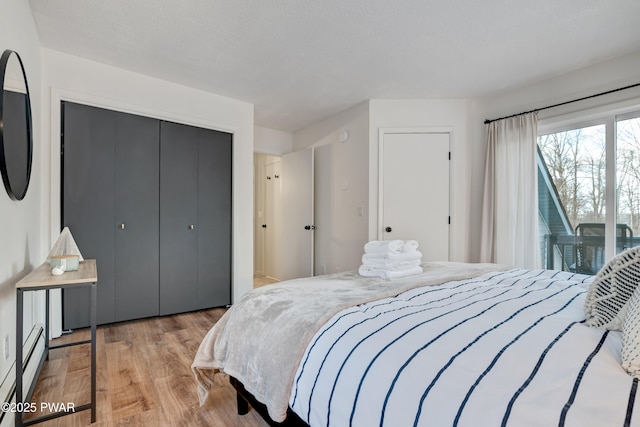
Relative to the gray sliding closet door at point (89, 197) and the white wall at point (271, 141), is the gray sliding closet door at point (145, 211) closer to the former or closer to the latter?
the gray sliding closet door at point (89, 197)

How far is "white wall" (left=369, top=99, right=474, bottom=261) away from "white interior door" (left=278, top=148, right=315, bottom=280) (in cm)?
103

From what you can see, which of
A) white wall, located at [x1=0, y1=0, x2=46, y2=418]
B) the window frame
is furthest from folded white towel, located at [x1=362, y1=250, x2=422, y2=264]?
the window frame

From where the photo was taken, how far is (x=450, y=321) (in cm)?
100

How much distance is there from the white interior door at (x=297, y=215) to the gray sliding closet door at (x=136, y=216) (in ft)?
6.31

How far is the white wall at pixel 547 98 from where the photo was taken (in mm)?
2623

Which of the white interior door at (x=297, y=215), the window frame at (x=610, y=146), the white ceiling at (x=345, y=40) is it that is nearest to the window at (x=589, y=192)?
the window frame at (x=610, y=146)

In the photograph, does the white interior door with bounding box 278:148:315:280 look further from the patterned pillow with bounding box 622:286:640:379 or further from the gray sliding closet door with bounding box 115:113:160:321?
the patterned pillow with bounding box 622:286:640:379

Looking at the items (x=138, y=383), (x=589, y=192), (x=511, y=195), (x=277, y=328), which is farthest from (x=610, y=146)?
(x=138, y=383)

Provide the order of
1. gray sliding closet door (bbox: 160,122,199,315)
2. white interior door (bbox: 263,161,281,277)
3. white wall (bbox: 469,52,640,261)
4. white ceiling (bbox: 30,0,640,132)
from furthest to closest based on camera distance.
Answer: white interior door (bbox: 263,161,281,277) < gray sliding closet door (bbox: 160,122,199,315) < white wall (bbox: 469,52,640,261) < white ceiling (bbox: 30,0,640,132)

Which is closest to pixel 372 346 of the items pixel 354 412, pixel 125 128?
pixel 354 412

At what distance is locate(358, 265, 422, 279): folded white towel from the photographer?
1.84 metres

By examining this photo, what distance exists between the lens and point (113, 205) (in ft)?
9.60

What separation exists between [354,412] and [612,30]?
311cm

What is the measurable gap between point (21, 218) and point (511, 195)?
403cm
